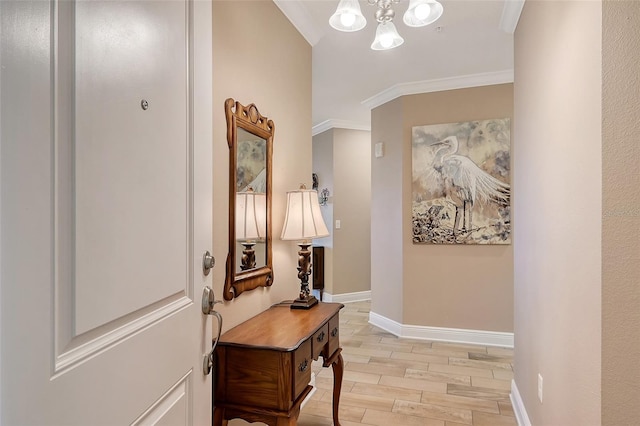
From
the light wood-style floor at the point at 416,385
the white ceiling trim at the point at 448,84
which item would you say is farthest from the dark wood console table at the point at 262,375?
the white ceiling trim at the point at 448,84

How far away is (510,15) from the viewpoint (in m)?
2.54

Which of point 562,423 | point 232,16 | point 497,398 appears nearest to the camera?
point 562,423

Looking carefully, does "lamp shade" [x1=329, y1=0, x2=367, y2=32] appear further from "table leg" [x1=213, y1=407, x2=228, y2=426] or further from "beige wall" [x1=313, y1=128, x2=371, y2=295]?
"beige wall" [x1=313, y1=128, x2=371, y2=295]

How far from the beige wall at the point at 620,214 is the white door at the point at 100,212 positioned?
117 centimetres

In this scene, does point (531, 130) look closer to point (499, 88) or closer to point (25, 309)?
point (499, 88)

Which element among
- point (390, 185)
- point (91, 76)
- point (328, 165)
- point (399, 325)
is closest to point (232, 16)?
point (91, 76)

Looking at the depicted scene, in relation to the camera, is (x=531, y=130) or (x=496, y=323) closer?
(x=531, y=130)

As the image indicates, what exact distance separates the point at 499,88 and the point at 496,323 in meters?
2.32

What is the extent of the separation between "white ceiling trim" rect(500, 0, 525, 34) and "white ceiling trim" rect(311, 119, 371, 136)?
2.92 meters

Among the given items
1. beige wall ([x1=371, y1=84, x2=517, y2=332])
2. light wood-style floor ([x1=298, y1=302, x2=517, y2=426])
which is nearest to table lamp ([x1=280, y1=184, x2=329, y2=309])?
light wood-style floor ([x1=298, y1=302, x2=517, y2=426])

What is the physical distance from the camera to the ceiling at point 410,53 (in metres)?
2.55

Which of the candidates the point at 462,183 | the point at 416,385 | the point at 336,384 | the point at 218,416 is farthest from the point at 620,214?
the point at 462,183

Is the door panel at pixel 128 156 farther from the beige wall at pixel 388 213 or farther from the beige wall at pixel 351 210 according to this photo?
the beige wall at pixel 351 210

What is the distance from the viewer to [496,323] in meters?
3.75
